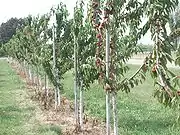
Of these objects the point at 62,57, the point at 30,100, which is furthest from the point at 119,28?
the point at 30,100

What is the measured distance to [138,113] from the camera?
17438mm

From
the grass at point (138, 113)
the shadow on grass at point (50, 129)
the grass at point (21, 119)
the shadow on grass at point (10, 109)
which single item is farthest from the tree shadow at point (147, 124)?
the shadow on grass at point (10, 109)

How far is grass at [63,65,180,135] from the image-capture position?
13.7 meters

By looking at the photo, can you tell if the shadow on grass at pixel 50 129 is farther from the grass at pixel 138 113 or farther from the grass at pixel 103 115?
the grass at pixel 138 113

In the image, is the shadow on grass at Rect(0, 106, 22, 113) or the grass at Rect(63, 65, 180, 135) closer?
the grass at Rect(63, 65, 180, 135)

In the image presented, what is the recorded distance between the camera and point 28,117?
17.2m

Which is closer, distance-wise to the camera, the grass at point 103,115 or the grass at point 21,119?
the grass at point 103,115

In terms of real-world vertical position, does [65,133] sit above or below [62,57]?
below

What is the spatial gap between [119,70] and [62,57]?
8123 mm

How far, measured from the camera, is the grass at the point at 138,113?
13708mm

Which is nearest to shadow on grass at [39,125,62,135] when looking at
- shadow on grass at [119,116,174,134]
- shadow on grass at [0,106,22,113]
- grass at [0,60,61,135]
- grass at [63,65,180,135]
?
grass at [0,60,61,135]

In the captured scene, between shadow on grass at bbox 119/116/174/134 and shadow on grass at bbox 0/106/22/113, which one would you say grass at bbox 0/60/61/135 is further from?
shadow on grass at bbox 119/116/174/134

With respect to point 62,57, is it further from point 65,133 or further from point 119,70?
point 119,70

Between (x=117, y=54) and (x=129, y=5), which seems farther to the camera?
(x=117, y=54)
